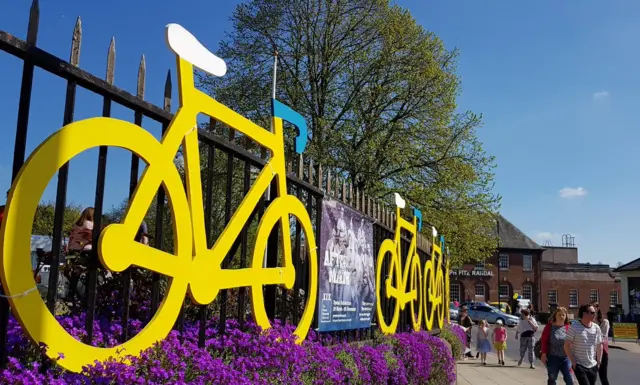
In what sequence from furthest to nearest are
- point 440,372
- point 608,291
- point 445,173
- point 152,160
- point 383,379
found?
point 608,291 < point 445,173 < point 440,372 < point 383,379 < point 152,160

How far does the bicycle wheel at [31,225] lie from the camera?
261 centimetres

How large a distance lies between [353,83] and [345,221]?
1475 centimetres

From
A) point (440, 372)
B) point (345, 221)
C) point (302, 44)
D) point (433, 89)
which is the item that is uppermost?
point (302, 44)

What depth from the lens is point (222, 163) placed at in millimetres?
16750

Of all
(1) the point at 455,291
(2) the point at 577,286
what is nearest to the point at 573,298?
(2) the point at 577,286

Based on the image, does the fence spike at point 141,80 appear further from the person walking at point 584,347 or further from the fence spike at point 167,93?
the person walking at point 584,347

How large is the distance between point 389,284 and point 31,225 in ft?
21.3

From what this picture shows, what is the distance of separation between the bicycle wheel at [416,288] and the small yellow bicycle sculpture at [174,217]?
521 centimetres

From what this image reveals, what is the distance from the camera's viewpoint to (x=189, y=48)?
388 cm

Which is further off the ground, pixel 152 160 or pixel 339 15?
pixel 339 15

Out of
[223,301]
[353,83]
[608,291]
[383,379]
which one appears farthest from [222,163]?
[608,291]

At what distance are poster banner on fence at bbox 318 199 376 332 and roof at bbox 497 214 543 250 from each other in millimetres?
57781

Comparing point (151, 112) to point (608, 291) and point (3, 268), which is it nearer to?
point (3, 268)

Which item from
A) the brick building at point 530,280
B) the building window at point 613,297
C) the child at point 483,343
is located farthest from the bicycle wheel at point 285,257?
the building window at point 613,297
